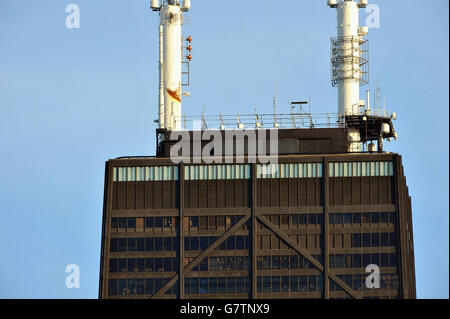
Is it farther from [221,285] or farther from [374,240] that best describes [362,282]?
[221,285]

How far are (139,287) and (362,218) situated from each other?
34.9m

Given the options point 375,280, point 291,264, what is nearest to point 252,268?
point 291,264

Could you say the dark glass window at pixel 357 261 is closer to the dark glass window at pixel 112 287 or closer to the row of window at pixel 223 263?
the row of window at pixel 223 263

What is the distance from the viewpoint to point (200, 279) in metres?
197

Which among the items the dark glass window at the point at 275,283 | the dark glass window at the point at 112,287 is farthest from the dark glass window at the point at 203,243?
the dark glass window at the point at 112,287

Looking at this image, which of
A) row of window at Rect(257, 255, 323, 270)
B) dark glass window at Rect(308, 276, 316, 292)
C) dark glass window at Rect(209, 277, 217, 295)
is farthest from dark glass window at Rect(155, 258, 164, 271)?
dark glass window at Rect(308, 276, 316, 292)

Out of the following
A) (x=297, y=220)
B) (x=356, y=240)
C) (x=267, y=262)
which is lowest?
(x=267, y=262)

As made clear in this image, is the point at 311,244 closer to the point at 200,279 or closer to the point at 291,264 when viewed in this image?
the point at 291,264

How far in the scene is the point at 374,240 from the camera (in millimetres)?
197375

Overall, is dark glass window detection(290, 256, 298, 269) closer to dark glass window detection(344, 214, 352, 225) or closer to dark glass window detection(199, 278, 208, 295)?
dark glass window detection(344, 214, 352, 225)

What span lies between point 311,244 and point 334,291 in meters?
7.98

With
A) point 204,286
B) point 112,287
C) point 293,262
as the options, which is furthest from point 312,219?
point 112,287

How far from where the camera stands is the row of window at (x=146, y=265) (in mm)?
198500
